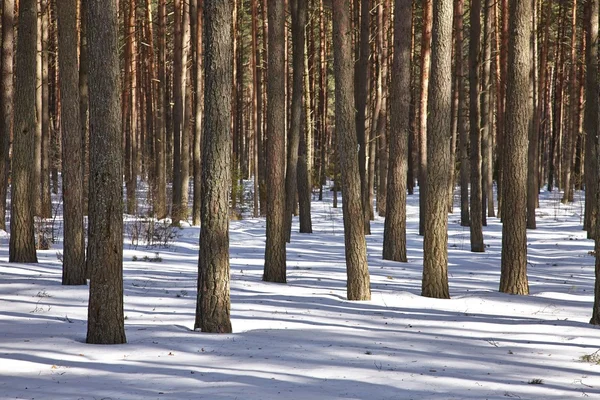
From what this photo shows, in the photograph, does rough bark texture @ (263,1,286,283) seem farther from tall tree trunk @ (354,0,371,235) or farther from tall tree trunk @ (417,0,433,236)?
tall tree trunk @ (417,0,433,236)

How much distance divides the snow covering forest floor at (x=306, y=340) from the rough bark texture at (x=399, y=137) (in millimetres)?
1084

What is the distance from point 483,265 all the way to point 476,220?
5.65 feet

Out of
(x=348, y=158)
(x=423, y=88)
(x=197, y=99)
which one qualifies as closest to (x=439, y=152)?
(x=348, y=158)

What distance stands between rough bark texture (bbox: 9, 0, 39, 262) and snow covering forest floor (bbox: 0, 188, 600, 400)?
632 mm

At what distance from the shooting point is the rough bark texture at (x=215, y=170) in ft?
26.5

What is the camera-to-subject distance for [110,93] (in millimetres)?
7371

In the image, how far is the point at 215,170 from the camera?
26.5ft

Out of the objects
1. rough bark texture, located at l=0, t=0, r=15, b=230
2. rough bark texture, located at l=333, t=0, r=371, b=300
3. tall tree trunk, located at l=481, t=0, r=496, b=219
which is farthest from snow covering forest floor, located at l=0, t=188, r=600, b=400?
tall tree trunk, located at l=481, t=0, r=496, b=219

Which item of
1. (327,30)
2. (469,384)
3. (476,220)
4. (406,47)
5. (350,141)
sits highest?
(327,30)

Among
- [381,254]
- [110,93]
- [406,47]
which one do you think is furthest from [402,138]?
[110,93]

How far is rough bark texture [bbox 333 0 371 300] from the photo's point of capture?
10.6 metres

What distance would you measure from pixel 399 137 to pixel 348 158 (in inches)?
197

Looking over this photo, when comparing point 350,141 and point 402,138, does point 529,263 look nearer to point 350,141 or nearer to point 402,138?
point 402,138

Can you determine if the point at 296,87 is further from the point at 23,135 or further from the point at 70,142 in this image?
the point at 70,142
